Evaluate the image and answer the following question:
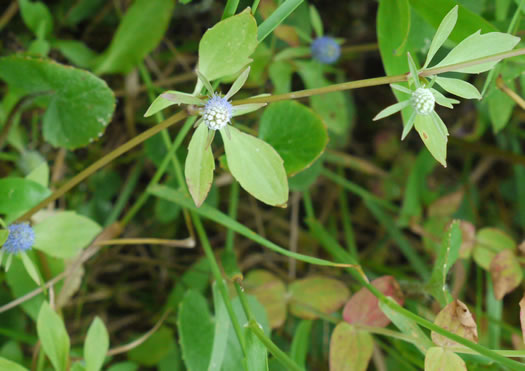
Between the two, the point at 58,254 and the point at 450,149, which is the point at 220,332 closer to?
the point at 58,254

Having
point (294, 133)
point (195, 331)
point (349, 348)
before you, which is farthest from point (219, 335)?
point (294, 133)

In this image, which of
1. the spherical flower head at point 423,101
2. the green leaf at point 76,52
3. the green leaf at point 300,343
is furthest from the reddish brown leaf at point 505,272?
the green leaf at point 76,52

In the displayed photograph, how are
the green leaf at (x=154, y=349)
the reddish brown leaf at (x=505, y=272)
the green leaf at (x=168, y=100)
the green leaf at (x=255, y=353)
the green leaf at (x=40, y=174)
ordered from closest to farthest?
1. the green leaf at (x=168, y=100)
2. the green leaf at (x=255, y=353)
3. the green leaf at (x=40, y=174)
4. the reddish brown leaf at (x=505, y=272)
5. the green leaf at (x=154, y=349)

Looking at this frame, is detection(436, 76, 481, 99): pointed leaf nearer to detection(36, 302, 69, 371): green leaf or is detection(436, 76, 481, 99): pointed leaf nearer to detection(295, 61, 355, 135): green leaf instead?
detection(295, 61, 355, 135): green leaf

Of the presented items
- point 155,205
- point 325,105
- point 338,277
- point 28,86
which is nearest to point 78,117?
point 28,86

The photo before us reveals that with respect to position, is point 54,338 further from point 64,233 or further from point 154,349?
point 154,349

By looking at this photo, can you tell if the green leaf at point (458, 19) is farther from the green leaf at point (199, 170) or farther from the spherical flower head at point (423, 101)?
the green leaf at point (199, 170)

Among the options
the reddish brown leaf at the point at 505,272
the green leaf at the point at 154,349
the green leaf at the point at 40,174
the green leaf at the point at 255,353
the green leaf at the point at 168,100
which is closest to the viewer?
the green leaf at the point at 168,100
